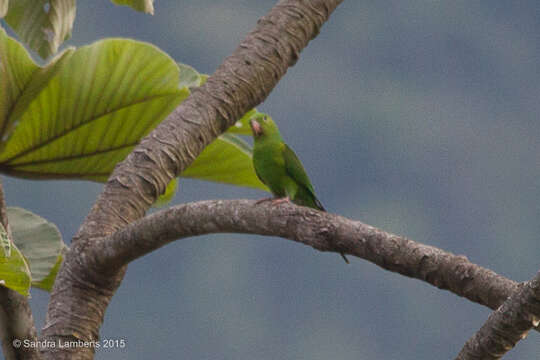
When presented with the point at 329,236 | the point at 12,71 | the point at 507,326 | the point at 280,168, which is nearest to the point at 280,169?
the point at 280,168

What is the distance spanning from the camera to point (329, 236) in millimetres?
2301

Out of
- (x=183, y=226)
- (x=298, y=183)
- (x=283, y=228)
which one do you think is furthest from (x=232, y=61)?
(x=283, y=228)

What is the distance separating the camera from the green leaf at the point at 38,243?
16.0 ft

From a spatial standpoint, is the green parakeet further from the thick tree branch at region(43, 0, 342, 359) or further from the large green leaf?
the large green leaf

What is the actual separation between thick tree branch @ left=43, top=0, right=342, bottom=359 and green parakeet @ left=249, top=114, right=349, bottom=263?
0.32 meters

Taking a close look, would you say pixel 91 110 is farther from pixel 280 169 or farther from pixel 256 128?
pixel 280 169

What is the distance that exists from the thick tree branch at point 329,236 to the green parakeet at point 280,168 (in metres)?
0.44

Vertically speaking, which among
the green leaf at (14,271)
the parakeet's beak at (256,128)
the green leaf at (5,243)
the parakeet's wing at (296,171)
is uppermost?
the parakeet's beak at (256,128)

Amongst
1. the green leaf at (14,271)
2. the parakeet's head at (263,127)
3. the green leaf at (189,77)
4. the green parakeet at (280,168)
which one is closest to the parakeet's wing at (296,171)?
the green parakeet at (280,168)

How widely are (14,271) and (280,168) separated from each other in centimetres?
130

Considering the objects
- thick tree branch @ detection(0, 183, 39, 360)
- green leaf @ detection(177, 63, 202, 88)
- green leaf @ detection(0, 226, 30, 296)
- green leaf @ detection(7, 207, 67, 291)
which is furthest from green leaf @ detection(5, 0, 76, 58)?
green leaf @ detection(0, 226, 30, 296)

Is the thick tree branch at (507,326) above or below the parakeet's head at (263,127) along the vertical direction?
Result: below

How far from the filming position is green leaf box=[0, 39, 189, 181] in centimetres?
416

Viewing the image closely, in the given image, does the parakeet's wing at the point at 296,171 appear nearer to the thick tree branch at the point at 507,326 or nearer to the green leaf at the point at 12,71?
the thick tree branch at the point at 507,326
